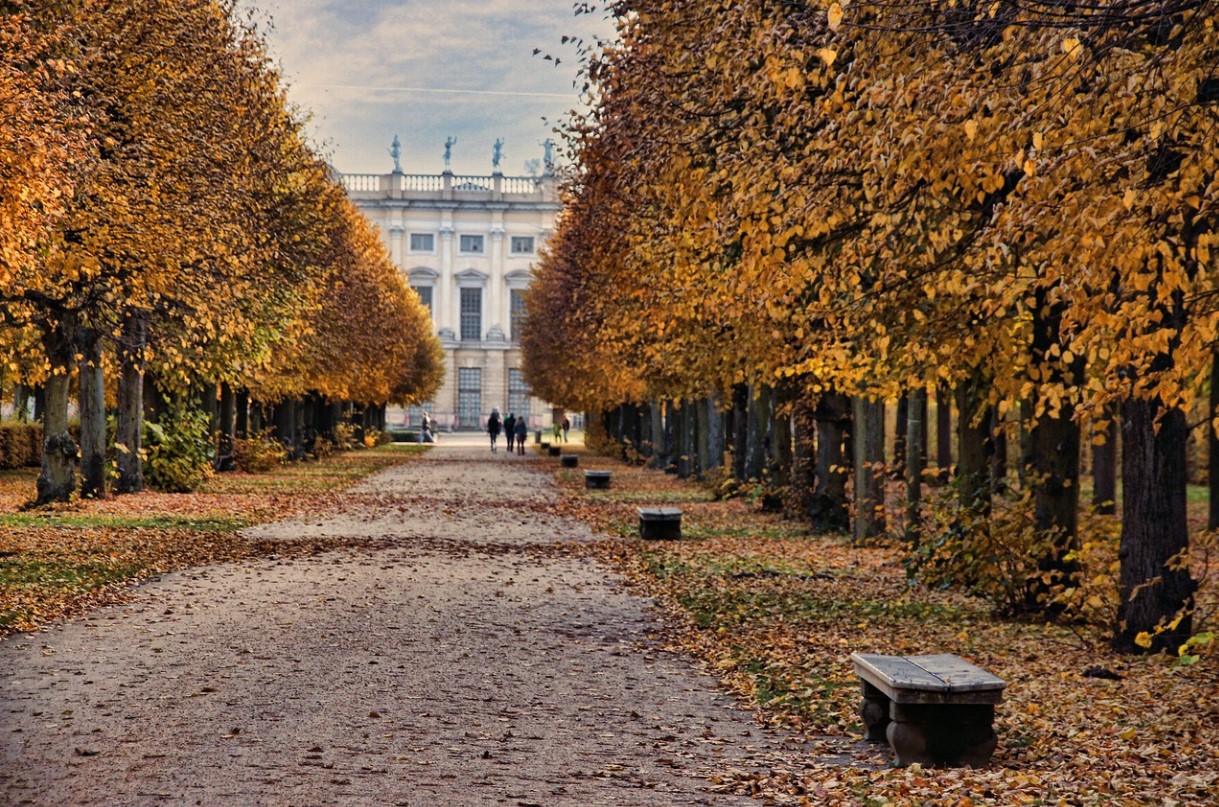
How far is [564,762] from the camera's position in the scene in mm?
7301

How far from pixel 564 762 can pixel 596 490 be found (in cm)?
2754

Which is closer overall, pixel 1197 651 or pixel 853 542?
pixel 1197 651

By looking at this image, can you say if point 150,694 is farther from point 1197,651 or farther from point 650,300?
point 650,300

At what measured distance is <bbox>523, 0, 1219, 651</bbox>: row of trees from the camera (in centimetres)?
686

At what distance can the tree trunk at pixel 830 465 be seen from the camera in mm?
22141

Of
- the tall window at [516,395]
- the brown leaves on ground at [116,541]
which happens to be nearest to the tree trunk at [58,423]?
the brown leaves on ground at [116,541]

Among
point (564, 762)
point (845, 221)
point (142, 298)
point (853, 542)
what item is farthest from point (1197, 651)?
point (142, 298)

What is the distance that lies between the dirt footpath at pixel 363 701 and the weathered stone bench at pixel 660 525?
212 inches

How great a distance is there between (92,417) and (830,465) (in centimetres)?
1204

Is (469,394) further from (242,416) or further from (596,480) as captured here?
(596,480)

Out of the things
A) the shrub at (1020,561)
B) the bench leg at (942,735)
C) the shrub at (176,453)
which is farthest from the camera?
the shrub at (176,453)

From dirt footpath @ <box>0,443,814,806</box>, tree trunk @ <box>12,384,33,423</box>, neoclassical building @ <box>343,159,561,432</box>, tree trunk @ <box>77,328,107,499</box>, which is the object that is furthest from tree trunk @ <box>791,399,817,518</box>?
neoclassical building @ <box>343,159,561,432</box>

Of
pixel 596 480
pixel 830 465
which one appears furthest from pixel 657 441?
pixel 830 465

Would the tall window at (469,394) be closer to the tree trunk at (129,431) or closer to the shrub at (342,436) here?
the shrub at (342,436)
